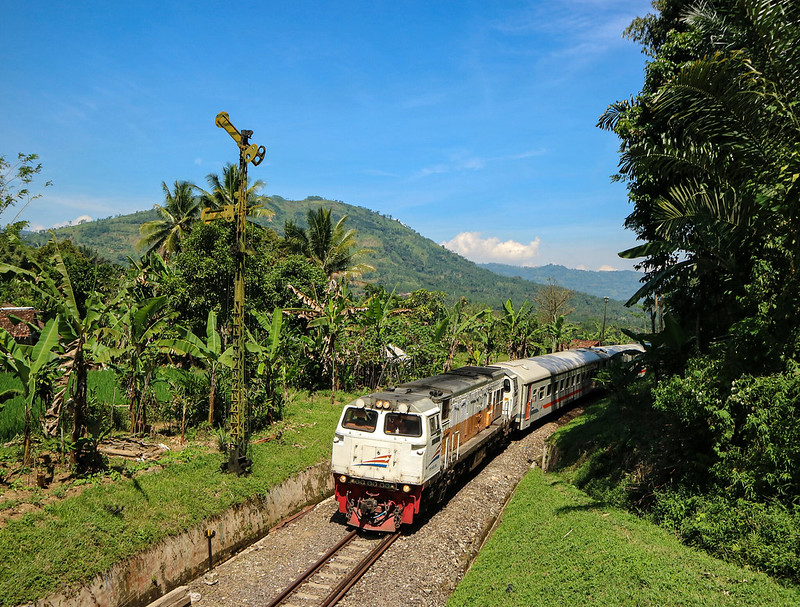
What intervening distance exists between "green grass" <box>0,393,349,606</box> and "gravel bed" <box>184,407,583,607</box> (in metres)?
1.29

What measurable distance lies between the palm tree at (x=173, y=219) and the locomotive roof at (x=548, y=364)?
23.7 m

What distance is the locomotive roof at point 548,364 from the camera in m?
19.5

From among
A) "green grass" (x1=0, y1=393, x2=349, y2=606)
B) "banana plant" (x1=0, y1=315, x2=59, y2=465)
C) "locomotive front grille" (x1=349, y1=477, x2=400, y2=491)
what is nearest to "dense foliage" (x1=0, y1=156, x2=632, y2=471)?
"banana plant" (x1=0, y1=315, x2=59, y2=465)

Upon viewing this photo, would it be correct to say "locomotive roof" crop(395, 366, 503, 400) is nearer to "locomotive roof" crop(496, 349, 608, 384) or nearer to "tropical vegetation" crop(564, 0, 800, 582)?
"locomotive roof" crop(496, 349, 608, 384)

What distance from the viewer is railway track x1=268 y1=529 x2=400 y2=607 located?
29.7ft

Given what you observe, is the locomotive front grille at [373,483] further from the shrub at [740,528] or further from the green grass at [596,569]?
A: the shrub at [740,528]

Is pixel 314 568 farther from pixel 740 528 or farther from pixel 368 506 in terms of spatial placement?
pixel 740 528

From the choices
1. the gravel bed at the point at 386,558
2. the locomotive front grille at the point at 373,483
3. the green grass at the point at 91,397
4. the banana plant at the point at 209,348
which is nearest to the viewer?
the gravel bed at the point at 386,558

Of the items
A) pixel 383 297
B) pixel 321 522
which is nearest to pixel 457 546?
pixel 321 522

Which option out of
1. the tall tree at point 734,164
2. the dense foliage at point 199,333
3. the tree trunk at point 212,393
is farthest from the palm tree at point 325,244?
the tall tree at point 734,164

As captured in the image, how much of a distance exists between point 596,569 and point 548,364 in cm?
1389

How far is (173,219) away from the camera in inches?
1344

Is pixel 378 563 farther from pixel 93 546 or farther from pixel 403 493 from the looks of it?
pixel 93 546

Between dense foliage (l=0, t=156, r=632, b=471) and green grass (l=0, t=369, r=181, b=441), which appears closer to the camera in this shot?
dense foliage (l=0, t=156, r=632, b=471)
